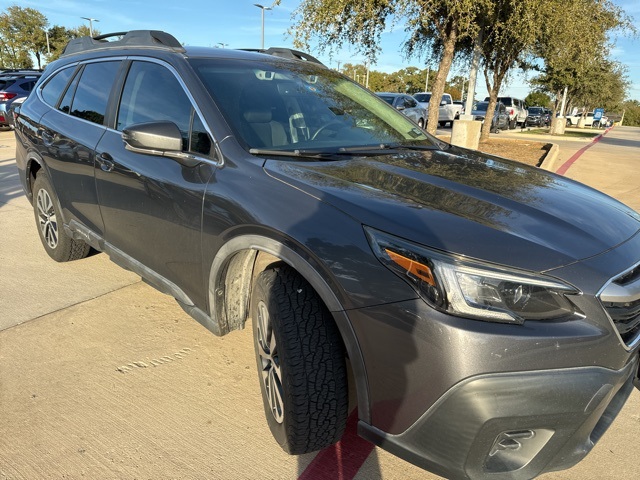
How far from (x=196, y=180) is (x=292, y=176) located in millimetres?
582

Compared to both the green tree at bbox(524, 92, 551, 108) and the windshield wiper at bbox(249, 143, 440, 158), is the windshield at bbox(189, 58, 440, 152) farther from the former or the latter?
the green tree at bbox(524, 92, 551, 108)

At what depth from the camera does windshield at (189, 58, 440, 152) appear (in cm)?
260

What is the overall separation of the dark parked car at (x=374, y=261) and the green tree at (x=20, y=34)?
5090cm

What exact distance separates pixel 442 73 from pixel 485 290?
10.5 metres

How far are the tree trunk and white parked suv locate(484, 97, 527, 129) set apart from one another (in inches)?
788

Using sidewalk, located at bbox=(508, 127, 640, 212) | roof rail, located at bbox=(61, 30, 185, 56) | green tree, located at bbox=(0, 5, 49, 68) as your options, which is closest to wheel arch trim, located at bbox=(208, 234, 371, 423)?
roof rail, located at bbox=(61, 30, 185, 56)

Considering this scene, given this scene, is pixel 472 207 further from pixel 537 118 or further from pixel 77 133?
pixel 537 118

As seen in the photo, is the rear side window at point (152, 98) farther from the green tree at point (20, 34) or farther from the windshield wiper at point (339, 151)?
the green tree at point (20, 34)

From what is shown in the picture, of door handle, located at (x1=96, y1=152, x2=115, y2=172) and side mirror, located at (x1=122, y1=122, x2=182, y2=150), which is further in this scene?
door handle, located at (x1=96, y1=152, x2=115, y2=172)

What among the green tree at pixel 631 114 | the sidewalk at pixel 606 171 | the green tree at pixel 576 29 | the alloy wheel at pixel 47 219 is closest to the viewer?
the alloy wheel at pixel 47 219

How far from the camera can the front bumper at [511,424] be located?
5.07ft

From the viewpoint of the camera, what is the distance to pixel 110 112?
129 inches

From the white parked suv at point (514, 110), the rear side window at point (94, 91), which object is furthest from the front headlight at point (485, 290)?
the white parked suv at point (514, 110)

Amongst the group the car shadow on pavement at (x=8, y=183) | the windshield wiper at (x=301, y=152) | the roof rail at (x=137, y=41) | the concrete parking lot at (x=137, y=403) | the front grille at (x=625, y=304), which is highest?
the roof rail at (x=137, y=41)
